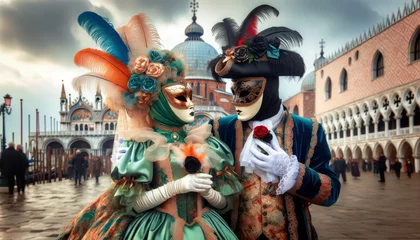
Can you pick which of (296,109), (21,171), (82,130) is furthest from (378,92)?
(82,130)

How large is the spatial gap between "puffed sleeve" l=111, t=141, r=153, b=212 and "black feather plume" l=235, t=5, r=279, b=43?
1.07 meters

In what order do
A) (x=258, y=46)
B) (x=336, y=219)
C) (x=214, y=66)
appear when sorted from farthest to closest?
(x=336, y=219) → (x=214, y=66) → (x=258, y=46)

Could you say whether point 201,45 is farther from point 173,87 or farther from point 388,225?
point 173,87

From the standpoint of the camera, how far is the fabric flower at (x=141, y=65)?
245 cm

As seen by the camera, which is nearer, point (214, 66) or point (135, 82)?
point (135, 82)

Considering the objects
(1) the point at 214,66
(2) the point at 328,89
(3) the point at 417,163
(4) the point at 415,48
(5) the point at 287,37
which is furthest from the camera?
(2) the point at 328,89

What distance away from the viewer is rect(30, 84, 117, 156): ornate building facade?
1945 inches

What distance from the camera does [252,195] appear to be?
2525 millimetres

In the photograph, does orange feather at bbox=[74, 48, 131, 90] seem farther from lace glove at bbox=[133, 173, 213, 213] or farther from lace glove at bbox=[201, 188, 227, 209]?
lace glove at bbox=[201, 188, 227, 209]

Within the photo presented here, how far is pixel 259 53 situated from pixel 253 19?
339 millimetres

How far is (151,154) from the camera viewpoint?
7.59 feet

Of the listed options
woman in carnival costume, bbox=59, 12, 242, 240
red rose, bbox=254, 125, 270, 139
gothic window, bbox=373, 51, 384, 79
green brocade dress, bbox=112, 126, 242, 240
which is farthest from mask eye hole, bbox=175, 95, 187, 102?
gothic window, bbox=373, 51, 384, 79

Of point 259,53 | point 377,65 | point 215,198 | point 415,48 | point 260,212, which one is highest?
point 415,48

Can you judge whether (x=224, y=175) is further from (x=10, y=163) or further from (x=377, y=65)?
(x=377, y=65)
